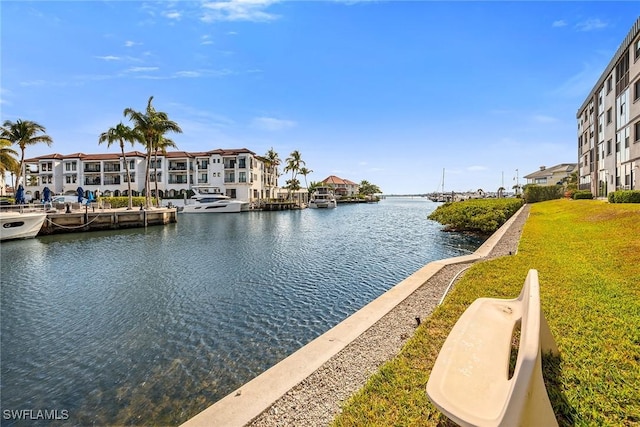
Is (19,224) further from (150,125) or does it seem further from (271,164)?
(271,164)

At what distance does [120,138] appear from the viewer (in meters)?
40.3

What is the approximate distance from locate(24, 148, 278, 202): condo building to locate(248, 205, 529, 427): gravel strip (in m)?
64.0

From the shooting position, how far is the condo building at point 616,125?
2327cm

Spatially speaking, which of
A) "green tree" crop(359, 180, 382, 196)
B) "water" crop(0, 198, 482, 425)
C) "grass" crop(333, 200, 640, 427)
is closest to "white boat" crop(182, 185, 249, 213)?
"water" crop(0, 198, 482, 425)

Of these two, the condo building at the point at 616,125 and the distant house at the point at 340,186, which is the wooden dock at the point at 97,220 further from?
the distant house at the point at 340,186

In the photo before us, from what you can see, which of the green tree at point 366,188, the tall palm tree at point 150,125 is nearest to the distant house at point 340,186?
the green tree at point 366,188

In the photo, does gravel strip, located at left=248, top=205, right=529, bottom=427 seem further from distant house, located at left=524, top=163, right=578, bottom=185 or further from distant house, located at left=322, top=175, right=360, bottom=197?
distant house, located at left=322, top=175, right=360, bottom=197

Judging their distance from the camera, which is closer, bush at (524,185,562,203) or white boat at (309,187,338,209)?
bush at (524,185,562,203)

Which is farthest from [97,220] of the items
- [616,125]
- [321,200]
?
[321,200]

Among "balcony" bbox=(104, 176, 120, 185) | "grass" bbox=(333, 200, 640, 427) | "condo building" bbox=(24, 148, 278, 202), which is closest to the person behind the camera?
"grass" bbox=(333, 200, 640, 427)

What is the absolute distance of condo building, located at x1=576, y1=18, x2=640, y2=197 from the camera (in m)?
23.3

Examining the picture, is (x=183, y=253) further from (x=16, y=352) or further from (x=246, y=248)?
(x=16, y=352)

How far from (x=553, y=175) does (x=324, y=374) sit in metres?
93.8

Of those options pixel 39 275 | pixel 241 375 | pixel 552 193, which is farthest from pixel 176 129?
pixel 552 193
